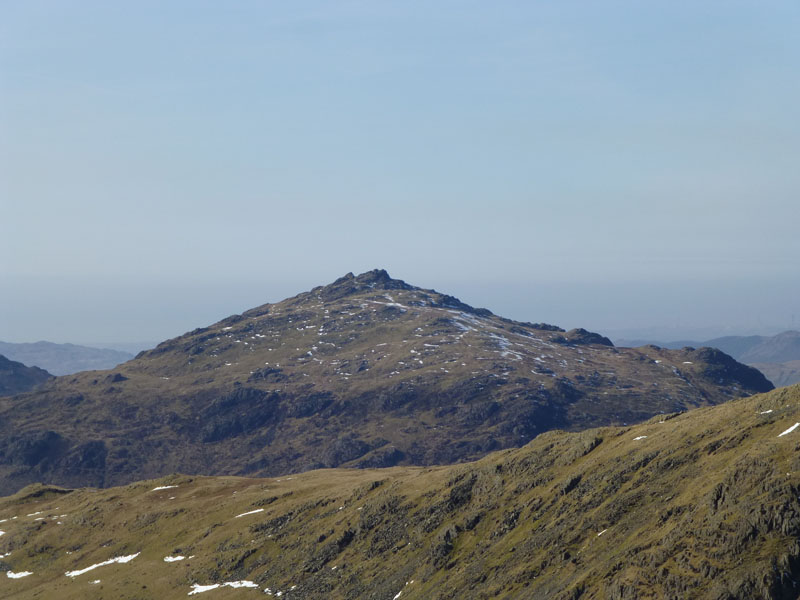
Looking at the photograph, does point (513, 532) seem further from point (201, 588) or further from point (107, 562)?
point (107, 562)

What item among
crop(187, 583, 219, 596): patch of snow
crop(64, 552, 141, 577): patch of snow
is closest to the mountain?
crop(187, 583, 219, 596): patch of snow

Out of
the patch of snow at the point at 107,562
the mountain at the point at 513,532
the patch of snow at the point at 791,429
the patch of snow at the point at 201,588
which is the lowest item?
the patch of snow at the point at 107,562

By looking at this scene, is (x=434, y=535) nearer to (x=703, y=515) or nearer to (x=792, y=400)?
(x=703, y=515)

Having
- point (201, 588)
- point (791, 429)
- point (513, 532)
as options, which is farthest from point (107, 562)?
point (791, 429)

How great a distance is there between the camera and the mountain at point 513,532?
80.9 metres

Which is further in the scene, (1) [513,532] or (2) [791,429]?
(1) [513,532]

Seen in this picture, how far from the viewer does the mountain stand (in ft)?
266

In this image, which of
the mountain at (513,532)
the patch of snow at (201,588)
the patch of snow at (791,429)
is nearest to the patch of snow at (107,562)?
the mountain at (513,532)

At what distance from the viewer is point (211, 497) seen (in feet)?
626

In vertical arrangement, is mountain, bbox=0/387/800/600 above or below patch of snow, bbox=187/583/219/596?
above

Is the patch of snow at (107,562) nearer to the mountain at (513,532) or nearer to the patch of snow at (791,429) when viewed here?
the mountain at (513,532)

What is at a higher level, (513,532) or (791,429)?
(791,429)

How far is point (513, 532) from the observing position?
361 ft

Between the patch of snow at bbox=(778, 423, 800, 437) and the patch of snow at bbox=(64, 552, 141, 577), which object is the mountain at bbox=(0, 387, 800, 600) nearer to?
the patch of snow at bbox=(778, 423, 800, 437)
